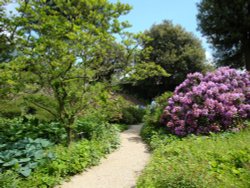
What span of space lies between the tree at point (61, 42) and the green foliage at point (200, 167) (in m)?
2.61

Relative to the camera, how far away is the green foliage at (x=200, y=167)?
391cm

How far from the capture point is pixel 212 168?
4742mm

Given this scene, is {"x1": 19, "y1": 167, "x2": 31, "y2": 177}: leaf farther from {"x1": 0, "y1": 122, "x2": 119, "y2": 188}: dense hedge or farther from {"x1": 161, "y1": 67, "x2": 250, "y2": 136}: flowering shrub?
{"x1": 161, "y1": 67, "x2": 250, "y2": 136}: flowering shrub

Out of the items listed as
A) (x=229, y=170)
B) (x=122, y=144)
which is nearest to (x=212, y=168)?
(x=229, y=170)

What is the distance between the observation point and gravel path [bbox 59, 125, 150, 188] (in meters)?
5.21

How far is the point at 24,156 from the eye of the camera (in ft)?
18.0

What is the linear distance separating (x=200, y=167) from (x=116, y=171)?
2.20 meters

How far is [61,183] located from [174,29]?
23685mm

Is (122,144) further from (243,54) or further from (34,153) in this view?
(243,54)

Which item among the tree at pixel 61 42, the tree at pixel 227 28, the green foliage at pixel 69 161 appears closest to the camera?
the green foliage at pixel 69 161

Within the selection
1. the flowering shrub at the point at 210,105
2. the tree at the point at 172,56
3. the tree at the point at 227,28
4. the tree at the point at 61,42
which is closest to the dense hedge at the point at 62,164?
the tree at the point at 61,42

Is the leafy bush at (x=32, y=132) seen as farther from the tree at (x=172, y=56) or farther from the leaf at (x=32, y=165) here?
the tree at (x=172, y=56)

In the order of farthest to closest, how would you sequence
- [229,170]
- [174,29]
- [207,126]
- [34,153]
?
[174,29], [207,126], [34,153], [229,170]

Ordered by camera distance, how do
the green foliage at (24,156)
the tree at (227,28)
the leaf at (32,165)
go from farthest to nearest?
the tree at (227,28) → the leaf at (32,165) → the green foliage at (24,156)
